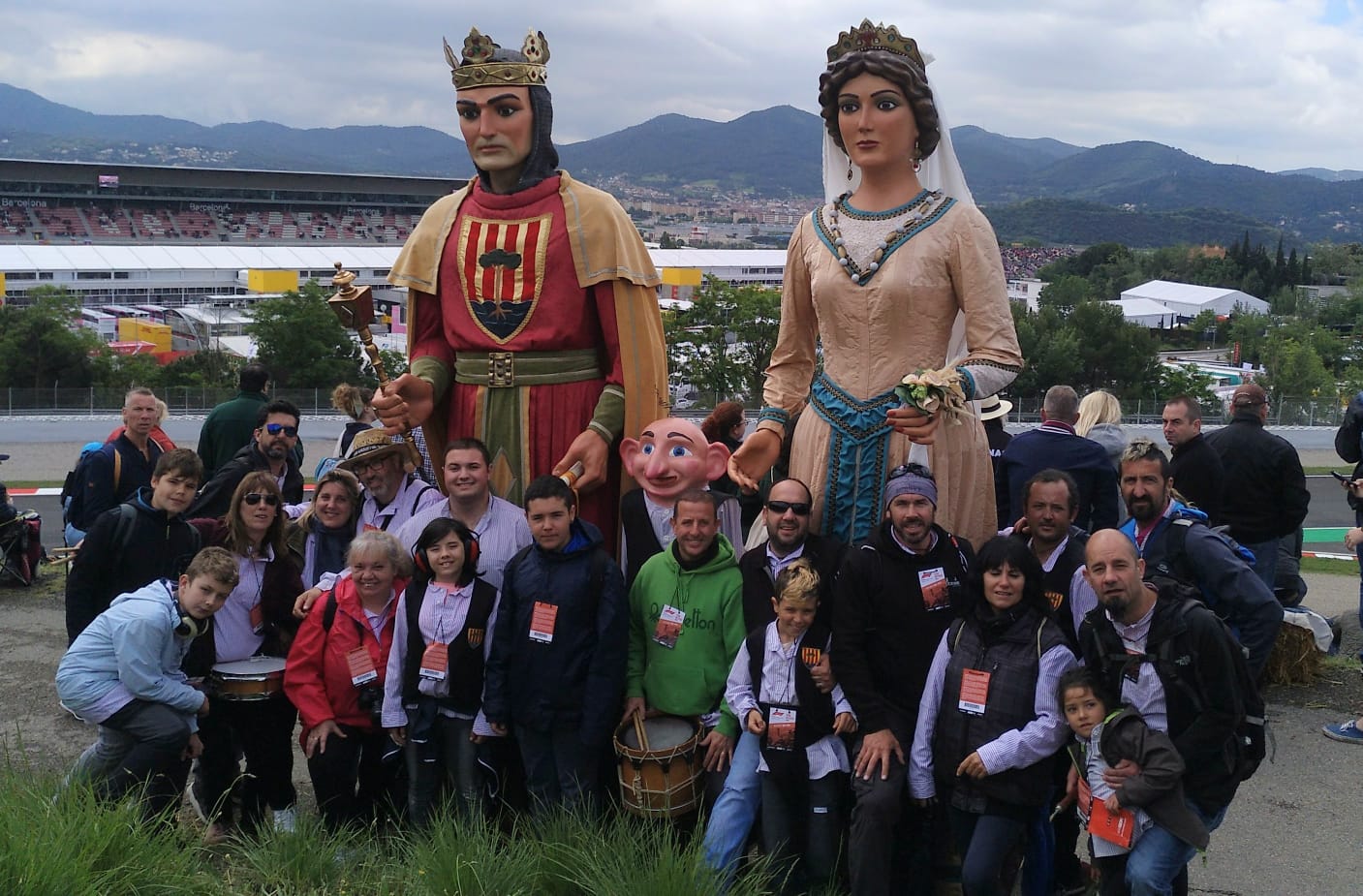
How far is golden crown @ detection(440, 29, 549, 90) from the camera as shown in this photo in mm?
4812

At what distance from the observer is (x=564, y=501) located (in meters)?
4.36

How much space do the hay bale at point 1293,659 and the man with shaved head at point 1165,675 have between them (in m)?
3.78

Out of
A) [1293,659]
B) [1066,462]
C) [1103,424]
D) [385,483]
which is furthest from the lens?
[1293,659]

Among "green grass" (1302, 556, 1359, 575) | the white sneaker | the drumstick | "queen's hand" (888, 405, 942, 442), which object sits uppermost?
"queen's hand" (888, 405, 942, 442)

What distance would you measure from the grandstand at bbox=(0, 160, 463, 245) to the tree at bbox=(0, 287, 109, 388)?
48.2 meters

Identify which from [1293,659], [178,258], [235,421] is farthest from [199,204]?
[1293,659]

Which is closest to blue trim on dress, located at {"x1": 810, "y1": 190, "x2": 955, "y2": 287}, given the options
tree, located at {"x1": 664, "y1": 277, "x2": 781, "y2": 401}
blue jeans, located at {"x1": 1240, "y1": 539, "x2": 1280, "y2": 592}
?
blue jeans, located at {"x1": 1240, "y1": 539, "x2": 1280, "y2": 592}

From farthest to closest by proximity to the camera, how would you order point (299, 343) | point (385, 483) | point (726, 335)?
1. point (726, 335)
2. point (299, 343)
3. point (385, 483)

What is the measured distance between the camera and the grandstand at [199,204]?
267ft

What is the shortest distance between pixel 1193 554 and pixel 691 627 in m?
1.72

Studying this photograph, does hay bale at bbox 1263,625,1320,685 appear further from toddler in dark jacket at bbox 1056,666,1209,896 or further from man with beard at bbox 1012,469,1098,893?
toddler in dark jacket at bbox 1056,666,1209,896

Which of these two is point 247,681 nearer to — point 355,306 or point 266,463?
point 355,306

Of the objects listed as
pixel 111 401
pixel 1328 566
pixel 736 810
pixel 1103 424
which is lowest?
pixel 1328 566

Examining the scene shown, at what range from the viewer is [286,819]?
182 inches
